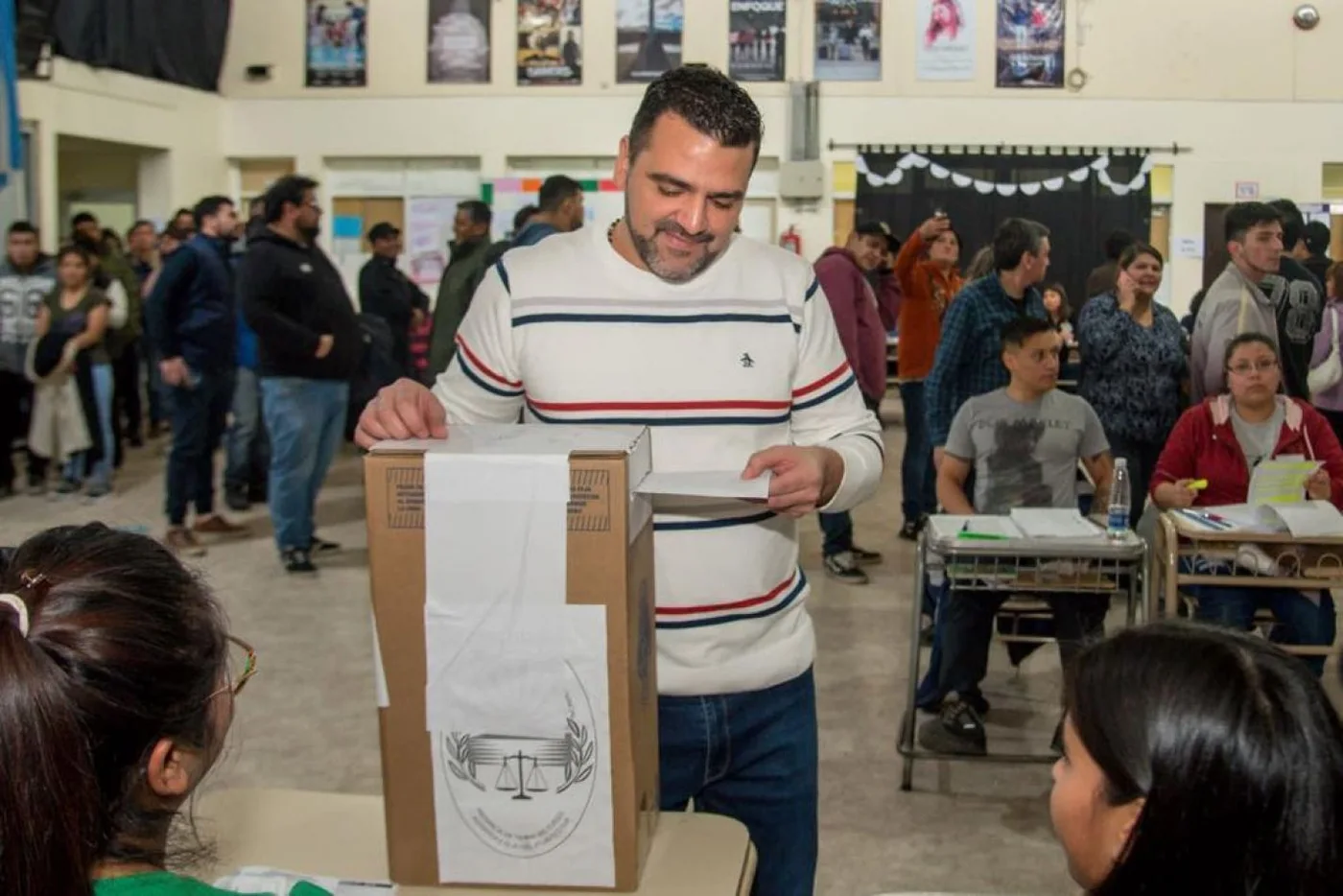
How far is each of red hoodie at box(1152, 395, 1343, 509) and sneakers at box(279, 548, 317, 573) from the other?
3310 millimetres

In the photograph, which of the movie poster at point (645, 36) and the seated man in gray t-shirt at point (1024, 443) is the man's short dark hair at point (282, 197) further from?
the movie poster at point (645, 36)

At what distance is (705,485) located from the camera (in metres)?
1.42

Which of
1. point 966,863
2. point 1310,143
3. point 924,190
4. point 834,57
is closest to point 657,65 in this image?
point 834,57

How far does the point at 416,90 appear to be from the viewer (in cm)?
1307

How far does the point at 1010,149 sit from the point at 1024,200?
47 cm

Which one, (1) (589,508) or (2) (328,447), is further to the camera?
(2) (328,447)

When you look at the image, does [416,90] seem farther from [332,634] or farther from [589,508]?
[589,508]

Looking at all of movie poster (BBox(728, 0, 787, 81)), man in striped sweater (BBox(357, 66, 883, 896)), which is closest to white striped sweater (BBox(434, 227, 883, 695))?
man in striped sweater (BBox(357, 66, 883, 896))

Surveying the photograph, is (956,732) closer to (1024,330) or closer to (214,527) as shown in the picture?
(1024,330)

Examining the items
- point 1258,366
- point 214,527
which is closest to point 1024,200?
point 214,527

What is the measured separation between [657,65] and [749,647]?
11.8m

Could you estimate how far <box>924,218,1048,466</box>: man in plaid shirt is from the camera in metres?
4.67

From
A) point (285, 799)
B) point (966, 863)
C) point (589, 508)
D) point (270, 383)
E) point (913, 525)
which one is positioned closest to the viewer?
point (589, 508)

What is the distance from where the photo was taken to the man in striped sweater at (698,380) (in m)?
→ 1.72
